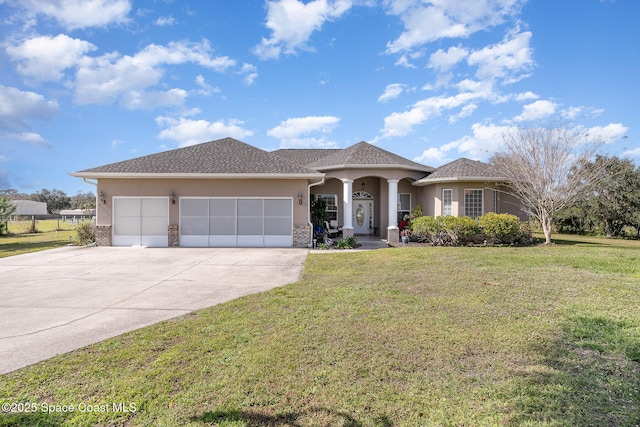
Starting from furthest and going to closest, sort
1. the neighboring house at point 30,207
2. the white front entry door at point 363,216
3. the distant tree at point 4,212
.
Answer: the neighboring house at point 30,207
the distant tree at point 4,212
the white front entry door at point 363,216

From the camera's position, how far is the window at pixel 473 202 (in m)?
16.0

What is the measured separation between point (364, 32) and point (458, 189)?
906cm

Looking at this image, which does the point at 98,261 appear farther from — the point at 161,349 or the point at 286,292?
the point at 161,349

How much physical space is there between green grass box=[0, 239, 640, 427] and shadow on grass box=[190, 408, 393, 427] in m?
0.01

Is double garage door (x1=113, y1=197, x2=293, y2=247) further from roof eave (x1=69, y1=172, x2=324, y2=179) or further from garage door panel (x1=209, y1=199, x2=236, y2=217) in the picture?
roof eave (x1=69, y1=172, x2=324, y2=179)

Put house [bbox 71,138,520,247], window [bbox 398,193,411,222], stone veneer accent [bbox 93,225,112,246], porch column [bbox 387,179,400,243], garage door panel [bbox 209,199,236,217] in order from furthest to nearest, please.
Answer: window [bbox 398,193,411,222], porch column [bbox 387,179,400,243], garage door panel [bbox 209,199,236,217], stone veneer accent [bbox 93,225,112,246], house [bbox 71,138,520,247]

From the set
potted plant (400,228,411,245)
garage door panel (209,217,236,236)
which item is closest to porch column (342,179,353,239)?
potted plant (400,228,411,245)

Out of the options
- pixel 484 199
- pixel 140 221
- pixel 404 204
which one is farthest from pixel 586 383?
pixel 140 221

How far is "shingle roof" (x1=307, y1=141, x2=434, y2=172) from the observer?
15995 millimetres

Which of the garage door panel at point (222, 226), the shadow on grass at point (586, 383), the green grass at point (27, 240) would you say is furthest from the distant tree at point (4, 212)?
the shadow on grass at point (586, 383)

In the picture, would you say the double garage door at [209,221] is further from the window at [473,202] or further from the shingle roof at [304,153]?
the window at [473,202]

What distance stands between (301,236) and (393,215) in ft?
16.7

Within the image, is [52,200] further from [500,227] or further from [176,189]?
[500,227]

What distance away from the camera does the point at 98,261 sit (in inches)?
415
